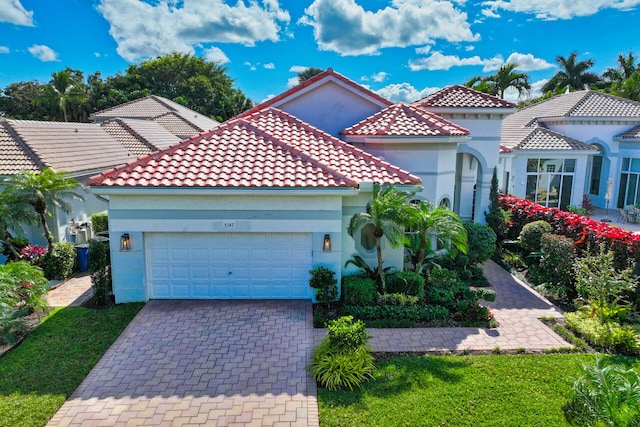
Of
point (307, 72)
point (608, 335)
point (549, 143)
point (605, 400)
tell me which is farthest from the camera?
point (307, 72)

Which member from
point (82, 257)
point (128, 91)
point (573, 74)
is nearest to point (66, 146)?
point (82, 257)

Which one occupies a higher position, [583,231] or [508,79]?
[508,79]

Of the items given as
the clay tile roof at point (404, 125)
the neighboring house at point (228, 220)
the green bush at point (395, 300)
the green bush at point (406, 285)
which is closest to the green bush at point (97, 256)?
the neighboring house at point (228, 220)

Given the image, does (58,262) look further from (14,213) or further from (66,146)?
(66,146)

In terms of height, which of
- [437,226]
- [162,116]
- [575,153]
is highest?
[162,116]

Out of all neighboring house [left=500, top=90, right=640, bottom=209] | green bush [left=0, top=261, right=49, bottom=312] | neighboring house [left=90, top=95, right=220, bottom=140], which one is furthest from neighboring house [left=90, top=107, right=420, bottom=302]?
neighboring house [left=90, top=95, right=220, bottom=140]

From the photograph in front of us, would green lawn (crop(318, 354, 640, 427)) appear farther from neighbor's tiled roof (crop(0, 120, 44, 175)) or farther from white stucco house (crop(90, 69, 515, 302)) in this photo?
neighbor's tiled roof (crop(0, 120, 44, 175))
